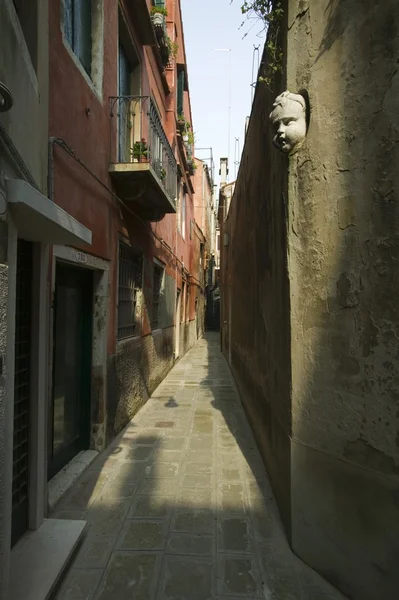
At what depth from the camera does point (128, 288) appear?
234 inches

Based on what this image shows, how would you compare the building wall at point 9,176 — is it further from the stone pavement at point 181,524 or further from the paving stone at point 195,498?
the paving stone at point 195,498

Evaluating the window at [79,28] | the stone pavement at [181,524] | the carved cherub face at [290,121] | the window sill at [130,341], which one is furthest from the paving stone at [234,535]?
the window at [79,28]

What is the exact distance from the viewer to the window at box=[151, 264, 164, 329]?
26.2 ft

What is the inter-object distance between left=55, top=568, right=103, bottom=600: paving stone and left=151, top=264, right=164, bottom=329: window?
5454mm

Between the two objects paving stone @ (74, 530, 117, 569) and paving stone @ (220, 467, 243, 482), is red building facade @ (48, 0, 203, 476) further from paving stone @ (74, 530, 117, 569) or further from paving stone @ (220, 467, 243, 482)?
paving stone @ (220, 467, 243, 482)

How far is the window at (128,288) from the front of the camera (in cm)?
558

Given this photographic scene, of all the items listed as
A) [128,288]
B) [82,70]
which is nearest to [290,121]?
[82,70]

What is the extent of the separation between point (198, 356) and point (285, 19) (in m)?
11.7

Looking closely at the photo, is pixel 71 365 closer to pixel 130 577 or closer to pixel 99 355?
pixel 99 355

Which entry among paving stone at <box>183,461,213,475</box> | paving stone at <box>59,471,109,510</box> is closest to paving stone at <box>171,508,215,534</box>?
paving stone at <box>183,461,213,475</box>

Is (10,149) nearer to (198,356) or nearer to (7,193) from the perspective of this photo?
(7,193)

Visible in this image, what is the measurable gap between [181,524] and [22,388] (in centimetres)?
168

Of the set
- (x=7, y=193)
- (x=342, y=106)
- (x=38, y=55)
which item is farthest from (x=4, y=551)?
(x=342, y=106)

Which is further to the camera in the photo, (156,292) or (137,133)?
(156,292)
